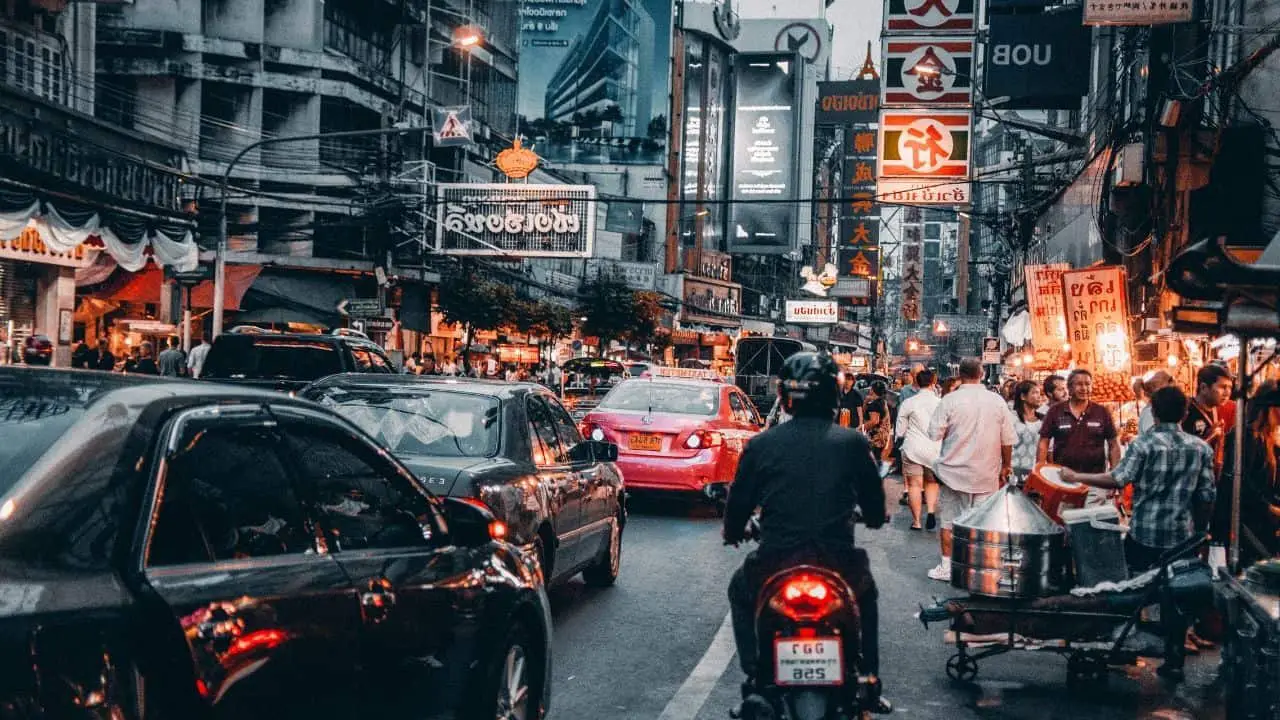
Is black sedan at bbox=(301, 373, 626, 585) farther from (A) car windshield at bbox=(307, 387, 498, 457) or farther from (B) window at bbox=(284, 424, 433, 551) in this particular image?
(B) window at bbox=(284, 424, 433, 551)

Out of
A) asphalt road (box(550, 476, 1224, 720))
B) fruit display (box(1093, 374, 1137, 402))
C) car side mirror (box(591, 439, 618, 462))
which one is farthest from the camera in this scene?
fruit display (box(1093, 374, 1137, 402))

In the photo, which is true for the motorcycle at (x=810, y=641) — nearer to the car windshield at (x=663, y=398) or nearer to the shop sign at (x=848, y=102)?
the car windshield at (x=663, y=398)

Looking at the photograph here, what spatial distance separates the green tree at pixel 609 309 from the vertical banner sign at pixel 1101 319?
41.9 metres

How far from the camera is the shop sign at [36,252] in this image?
853 inches

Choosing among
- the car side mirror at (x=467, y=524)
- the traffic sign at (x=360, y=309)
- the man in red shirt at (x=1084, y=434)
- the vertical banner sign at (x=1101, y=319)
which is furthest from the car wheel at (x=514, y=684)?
the traffic sign at (x=360, y=309)

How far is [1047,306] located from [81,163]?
52.5 feet

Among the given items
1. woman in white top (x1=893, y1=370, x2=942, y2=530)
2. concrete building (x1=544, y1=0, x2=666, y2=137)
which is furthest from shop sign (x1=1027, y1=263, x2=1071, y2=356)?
concrete building (x1=544, y1=0, x2=666, y2=137)

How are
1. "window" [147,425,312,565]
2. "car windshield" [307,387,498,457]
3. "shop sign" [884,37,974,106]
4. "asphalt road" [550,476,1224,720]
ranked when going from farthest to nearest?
"shop sign" [884,37,974,106], "car windshield" [307,387,498,457], "asphalt road" [550,476,1224,720], "window" [147,425,312,565]

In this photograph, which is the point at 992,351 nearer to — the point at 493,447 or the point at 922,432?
the point at 922,432

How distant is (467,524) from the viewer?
4906mm

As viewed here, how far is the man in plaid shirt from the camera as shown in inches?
302

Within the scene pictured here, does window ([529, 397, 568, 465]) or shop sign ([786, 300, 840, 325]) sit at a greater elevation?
shop sign ([786, 300, 840, 325])

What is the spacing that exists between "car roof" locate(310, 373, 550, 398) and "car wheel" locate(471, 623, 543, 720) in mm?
3371

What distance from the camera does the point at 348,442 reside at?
448cm
